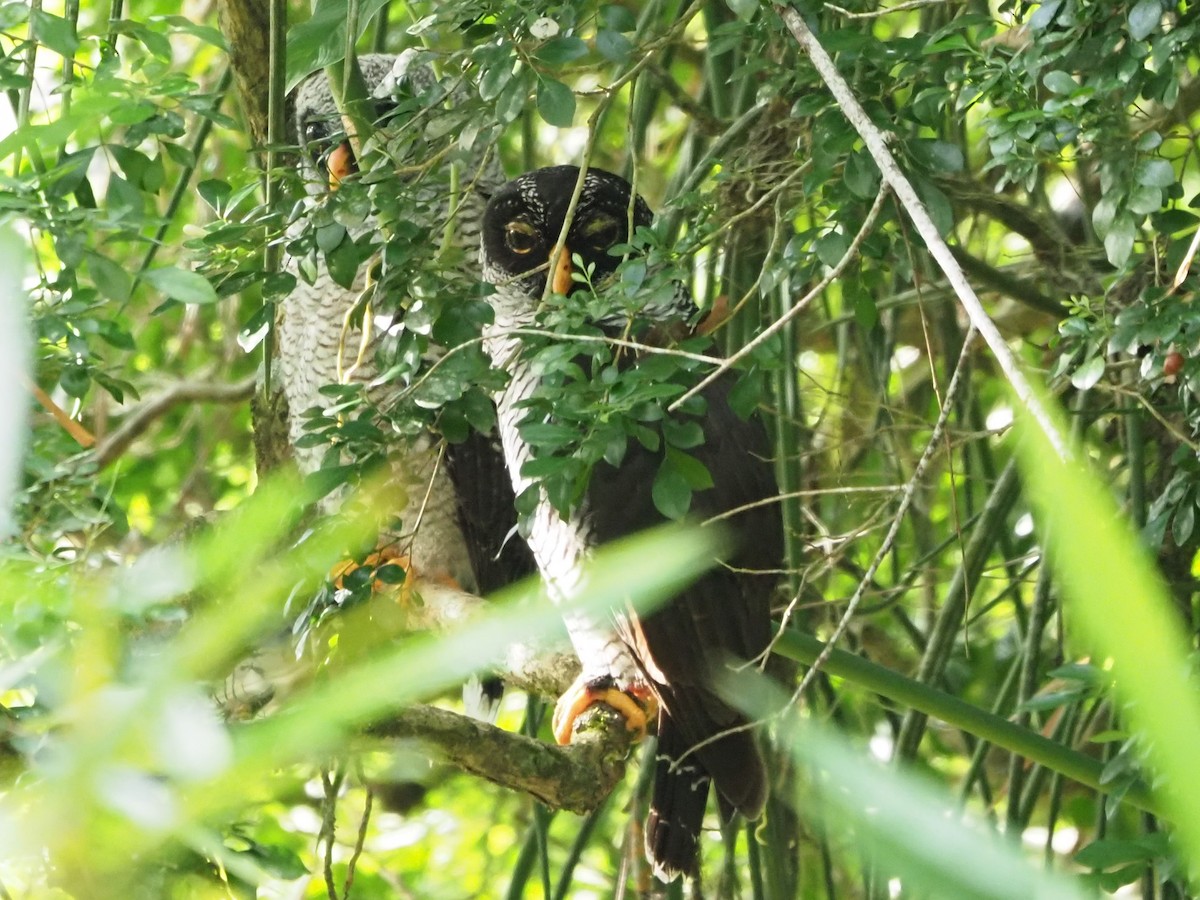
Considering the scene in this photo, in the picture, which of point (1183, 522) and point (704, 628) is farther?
point (704, 628)

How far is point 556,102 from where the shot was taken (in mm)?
1296

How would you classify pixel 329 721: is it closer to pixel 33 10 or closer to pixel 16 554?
pixel 16 554

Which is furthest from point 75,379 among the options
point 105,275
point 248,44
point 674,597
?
point 674,597

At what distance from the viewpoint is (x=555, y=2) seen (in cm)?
134

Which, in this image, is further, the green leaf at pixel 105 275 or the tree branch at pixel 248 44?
the tree branch at pixel 248 44

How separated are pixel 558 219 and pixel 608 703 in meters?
0.80

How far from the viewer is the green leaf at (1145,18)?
1.19m

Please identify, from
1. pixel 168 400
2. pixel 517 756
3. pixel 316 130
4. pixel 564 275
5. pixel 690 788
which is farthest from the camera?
pixel 168 400

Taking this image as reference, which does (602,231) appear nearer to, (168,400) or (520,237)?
(520,237)

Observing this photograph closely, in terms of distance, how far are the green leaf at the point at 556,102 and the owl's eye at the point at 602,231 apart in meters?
0.87

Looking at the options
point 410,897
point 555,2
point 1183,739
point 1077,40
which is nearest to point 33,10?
point 555,2

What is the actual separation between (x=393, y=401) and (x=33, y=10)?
528 millimetres

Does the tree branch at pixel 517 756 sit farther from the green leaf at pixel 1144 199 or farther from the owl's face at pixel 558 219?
the green leaf at pixel 1144 199

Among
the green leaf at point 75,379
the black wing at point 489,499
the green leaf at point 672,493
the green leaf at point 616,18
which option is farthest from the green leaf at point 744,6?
the black wing at point 489,499
